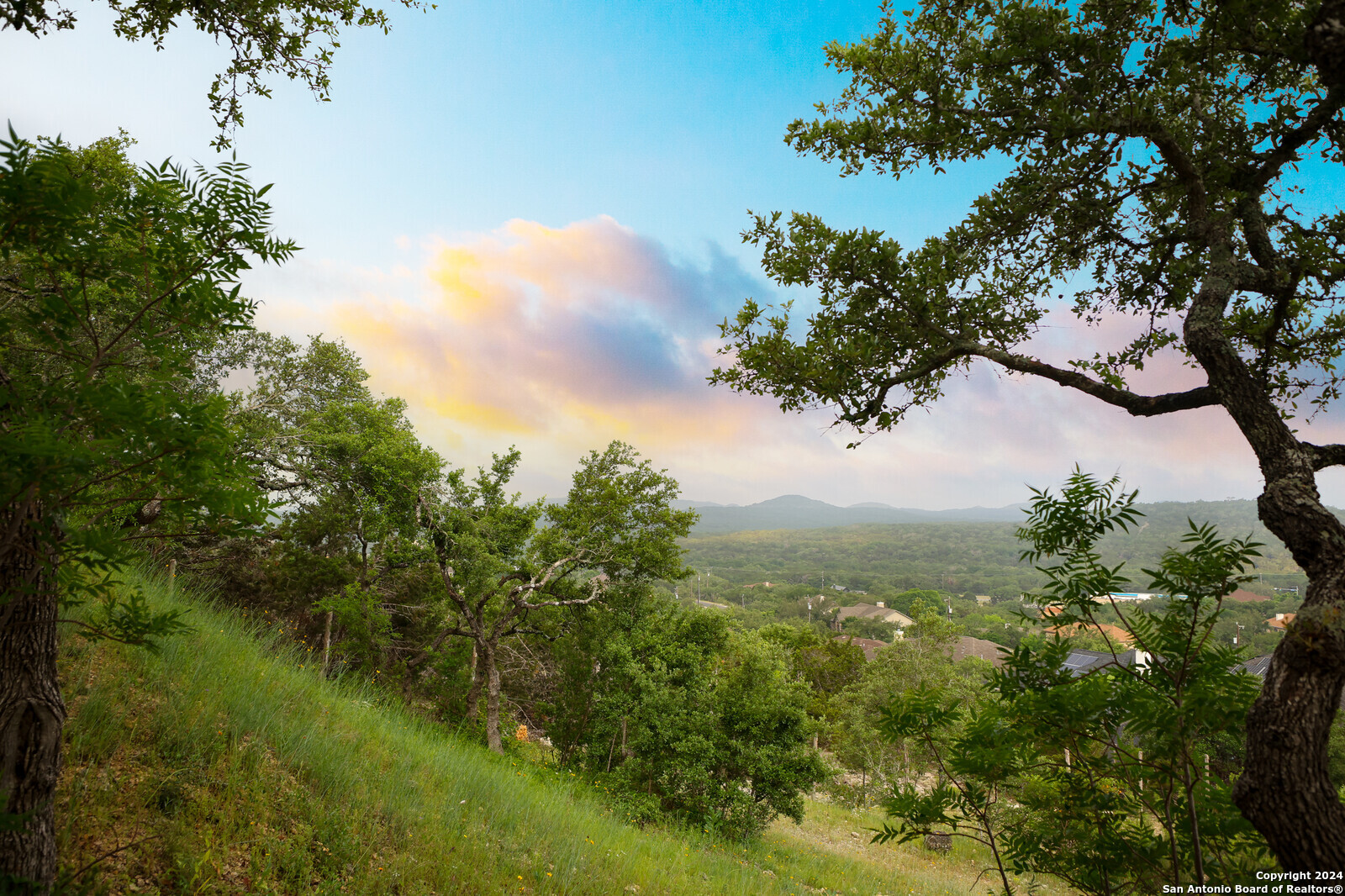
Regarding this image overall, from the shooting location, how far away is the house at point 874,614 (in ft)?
299

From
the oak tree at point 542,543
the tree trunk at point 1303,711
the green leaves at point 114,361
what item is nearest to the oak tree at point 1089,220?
the tree trunk at point 1303,711

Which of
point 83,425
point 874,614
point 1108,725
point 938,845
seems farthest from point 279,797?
point 874,614

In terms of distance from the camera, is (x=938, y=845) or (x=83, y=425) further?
(x=938, y=845)

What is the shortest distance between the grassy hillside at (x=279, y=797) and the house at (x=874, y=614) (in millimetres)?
91468

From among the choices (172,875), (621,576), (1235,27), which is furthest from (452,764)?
(621,576)

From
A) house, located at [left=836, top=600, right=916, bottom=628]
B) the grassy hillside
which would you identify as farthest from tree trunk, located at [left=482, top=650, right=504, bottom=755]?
house, located at [left=836, top=600, right=916, bottom=628]

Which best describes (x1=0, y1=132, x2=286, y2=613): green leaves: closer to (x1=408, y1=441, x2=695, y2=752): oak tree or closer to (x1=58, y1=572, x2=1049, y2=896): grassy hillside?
(x1=58, y1=572, x2=1049, y2=896): grassy hillside

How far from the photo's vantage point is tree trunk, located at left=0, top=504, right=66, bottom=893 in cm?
204

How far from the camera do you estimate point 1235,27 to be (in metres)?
3.41

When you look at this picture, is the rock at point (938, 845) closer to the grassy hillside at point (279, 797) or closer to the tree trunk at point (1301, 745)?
the grassy hillside at point (279, 797)

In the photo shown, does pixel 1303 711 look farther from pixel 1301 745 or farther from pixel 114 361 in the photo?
pixel 114 361

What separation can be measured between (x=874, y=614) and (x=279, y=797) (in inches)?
4027

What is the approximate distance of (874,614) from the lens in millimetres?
95000

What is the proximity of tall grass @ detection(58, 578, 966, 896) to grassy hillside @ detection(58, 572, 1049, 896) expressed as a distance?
0.04 feet
